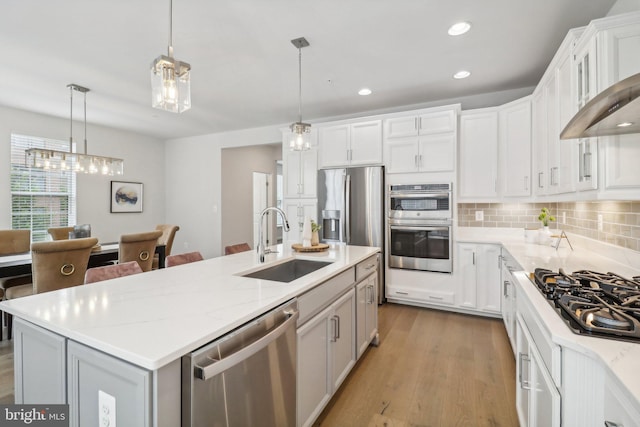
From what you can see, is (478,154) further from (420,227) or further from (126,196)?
(126,196)

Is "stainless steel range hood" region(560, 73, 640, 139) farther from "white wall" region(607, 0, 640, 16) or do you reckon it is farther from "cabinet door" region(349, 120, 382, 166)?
"cabinet door" region(349, 120, 382, 166)

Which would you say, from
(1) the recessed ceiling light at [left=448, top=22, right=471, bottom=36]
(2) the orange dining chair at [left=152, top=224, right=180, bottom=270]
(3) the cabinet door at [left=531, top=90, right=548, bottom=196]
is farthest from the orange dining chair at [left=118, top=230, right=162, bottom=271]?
(3) the cabinet door at [left=531, top=90, right=548, bottom=196]

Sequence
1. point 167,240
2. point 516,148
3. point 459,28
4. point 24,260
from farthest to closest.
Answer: point 167,240 < point 516,148 < point 24,260 < point 459,28

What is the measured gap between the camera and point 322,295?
1.76 meters

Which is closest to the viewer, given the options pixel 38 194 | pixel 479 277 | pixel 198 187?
pixel 479 277

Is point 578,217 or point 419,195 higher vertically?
point 419,195

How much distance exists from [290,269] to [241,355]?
1344 millimetres

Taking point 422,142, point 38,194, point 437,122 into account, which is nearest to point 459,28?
point 437,122

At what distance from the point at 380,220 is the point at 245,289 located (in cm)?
264

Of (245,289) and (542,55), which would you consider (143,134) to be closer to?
(245,289)

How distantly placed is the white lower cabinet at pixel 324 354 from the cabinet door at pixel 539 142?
6.77 feet

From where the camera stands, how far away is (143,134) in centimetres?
606

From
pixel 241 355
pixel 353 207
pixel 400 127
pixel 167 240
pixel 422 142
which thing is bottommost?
pixel 241 355

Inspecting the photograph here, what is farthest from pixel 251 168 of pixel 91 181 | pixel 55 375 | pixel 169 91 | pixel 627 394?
pixel 627 394
